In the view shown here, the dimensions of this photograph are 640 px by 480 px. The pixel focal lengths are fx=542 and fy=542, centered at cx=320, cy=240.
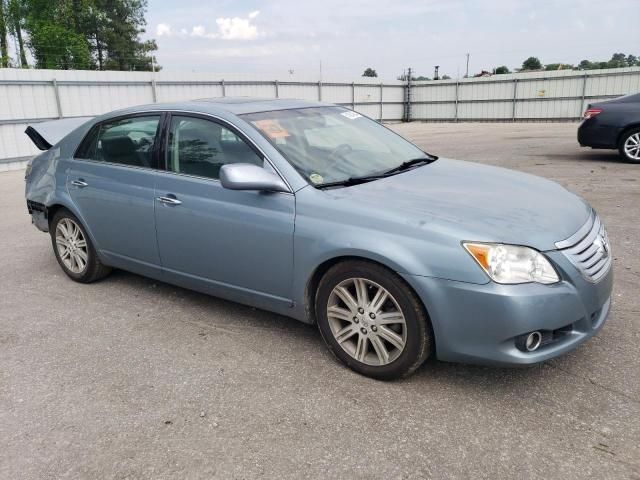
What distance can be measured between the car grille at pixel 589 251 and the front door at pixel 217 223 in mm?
1522

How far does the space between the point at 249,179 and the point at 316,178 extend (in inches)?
16.5

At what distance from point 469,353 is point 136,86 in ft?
59.3

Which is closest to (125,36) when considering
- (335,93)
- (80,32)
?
(80,32)

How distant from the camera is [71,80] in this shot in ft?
54.3

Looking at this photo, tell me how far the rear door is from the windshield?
0.97 m

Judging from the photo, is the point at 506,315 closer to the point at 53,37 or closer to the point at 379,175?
the point at 379,175

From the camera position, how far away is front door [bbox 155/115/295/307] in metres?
3.30

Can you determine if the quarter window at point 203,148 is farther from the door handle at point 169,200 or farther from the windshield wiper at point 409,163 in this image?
the windshield wiper at point 409,163

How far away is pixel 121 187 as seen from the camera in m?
4.16

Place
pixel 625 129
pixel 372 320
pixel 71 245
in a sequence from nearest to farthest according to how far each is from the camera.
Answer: pixel 372 320 → pixel 71 245 → pixel 625 129

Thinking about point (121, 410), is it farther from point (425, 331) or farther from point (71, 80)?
point (71, 80)

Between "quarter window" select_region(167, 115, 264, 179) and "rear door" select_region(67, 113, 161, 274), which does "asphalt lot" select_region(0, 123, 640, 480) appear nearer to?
"rear door" select_region(67, 113, 161, 274)

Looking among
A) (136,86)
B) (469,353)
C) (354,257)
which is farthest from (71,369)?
(136,86)

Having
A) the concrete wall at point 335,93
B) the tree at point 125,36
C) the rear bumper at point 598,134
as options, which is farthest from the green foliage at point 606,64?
the tree at point 125,36
